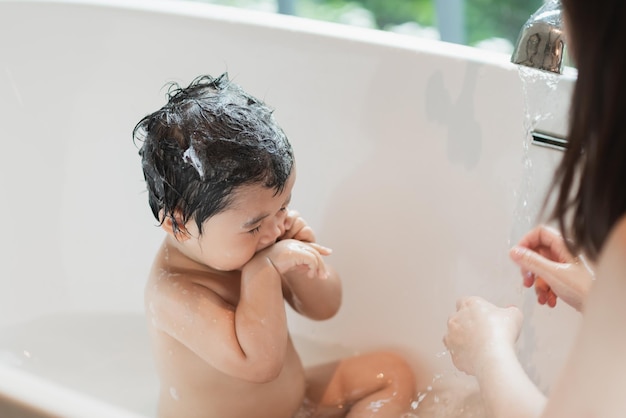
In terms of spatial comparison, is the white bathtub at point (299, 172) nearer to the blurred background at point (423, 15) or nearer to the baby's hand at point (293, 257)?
the baby's hand at point (293, 257)

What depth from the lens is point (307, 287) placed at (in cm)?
109

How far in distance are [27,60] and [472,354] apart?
905mm

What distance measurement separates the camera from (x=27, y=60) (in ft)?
4.60

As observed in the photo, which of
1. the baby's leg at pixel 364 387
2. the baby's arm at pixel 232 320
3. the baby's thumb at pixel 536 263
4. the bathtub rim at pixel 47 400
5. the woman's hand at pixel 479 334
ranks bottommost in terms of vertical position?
the baby's leg at pixel 364 387

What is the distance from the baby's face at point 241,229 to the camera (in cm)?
92

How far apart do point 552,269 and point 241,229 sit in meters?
0.33

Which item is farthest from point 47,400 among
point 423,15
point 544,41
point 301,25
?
point 423,15

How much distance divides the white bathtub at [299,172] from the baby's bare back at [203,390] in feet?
0.58

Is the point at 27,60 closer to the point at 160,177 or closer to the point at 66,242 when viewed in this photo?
the point at 66,242

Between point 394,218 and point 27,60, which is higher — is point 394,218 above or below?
below

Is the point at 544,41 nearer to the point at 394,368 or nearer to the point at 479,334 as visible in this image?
the point at 479,334

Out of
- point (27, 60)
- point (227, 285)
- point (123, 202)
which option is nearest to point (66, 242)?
point (123, 202)

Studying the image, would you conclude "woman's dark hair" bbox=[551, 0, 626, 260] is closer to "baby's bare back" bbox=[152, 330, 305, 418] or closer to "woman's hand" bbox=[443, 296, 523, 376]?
"woman's hand" bbox=[443, 296, 523, 376]

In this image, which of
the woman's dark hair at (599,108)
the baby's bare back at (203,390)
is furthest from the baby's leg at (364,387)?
the woman's dark hair at (599,108)
